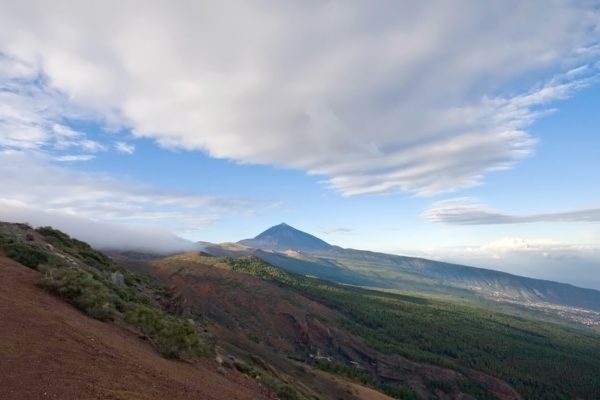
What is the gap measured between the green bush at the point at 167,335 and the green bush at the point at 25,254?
734cm

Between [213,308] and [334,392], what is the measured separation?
4630 centimetres

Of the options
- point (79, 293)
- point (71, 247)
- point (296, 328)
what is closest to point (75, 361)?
point (79, 293)

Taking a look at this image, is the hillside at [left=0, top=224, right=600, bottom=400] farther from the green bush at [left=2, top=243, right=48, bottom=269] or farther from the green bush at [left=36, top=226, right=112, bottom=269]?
the green bush at [left=36, top=226, right=112, bottom=269]

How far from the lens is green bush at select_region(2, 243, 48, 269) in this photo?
2606cm

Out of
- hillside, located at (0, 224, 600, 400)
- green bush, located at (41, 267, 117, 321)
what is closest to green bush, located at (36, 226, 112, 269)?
hillside, located at (0, 224, 600, 400)

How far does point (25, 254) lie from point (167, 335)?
11937 mm

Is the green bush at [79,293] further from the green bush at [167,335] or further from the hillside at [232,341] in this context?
the green bush at [167,335]

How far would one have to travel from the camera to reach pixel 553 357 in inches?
4865

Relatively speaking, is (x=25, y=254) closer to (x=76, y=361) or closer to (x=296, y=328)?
(x=76, y=361)

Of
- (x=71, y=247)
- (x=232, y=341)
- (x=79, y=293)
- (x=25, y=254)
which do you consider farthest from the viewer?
(x=232, y=341)

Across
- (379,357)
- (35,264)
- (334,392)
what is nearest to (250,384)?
(35,264)

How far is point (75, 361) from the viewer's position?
559 inches

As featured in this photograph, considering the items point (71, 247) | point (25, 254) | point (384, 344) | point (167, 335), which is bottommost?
point (384, 344)

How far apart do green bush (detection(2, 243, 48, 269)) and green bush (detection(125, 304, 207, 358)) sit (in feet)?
24.1
